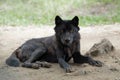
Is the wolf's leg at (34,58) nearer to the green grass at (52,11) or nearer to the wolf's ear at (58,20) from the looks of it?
the wolf's ear at (58,20)

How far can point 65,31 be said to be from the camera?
782 centimetres

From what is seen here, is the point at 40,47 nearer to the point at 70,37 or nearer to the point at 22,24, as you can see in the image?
the point at 70,37

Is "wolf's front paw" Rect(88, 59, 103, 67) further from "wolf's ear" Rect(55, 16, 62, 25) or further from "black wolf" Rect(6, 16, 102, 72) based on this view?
"wolf's ear" Rect(55, 16, 62, 25)

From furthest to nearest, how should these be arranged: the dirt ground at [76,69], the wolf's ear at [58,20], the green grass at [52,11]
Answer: the green grass at [52,11]
the wolf's ear at [58,20]
the dirt ground at [76,69]

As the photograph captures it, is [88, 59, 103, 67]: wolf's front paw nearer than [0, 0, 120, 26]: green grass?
Yes

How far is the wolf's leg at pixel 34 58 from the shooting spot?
7.81m

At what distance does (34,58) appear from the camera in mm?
8164

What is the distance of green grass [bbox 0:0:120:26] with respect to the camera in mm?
15945

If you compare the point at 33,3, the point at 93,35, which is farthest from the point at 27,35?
the point at 33,3

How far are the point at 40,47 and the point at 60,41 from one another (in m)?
0.57

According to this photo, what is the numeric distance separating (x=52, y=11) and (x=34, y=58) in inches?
382

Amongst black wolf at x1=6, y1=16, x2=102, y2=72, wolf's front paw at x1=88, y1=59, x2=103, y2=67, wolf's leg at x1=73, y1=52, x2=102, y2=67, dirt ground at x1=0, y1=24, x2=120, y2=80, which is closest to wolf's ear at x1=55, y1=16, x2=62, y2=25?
black wolf at x1=6, y1=16, x2=102, y2=72

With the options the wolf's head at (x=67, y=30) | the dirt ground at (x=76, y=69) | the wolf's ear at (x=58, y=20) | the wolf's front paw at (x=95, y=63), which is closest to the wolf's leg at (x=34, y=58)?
the dirt ground at (x=76, y=69)

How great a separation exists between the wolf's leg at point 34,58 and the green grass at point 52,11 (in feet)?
22.5
